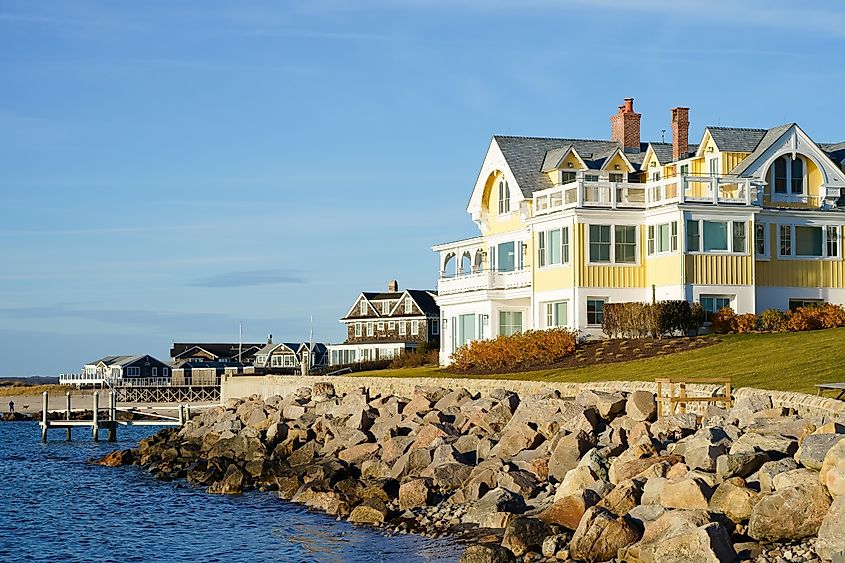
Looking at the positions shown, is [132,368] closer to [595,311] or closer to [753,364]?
[595,311]

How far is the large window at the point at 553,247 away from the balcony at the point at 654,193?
2.95 ft

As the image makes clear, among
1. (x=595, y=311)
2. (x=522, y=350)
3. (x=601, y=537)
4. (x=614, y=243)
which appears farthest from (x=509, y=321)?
(x=601, y=537)

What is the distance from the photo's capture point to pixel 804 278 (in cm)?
4431

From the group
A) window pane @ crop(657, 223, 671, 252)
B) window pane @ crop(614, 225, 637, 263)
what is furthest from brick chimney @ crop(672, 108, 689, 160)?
window pane @ crop(657, 223, 671, 252)

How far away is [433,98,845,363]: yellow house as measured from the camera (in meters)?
42.3

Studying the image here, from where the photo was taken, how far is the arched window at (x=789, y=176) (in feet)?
148

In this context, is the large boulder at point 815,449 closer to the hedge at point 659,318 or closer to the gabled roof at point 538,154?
the hedge at point 659,318

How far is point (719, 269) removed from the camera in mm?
42250

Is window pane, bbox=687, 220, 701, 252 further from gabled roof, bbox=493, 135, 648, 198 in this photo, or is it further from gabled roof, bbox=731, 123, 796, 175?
gabled roof, bbox=493, 135, 648, 198

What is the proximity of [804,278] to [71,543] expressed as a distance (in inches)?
1165

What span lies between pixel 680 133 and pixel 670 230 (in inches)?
305

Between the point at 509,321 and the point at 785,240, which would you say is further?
the point at 509,321

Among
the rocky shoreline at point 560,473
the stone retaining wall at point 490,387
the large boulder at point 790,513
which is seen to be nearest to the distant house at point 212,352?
the stone retaining wall at point 490,387

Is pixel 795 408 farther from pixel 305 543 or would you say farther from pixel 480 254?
pixel 480 254
